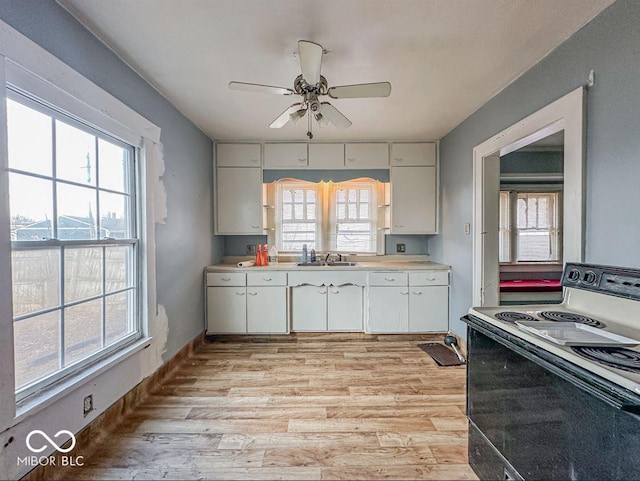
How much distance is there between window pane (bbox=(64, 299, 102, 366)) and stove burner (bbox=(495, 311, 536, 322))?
7.36 ft

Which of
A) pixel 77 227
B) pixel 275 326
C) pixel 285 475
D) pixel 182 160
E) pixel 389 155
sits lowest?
pixel 285 475

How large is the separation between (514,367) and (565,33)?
1855mm

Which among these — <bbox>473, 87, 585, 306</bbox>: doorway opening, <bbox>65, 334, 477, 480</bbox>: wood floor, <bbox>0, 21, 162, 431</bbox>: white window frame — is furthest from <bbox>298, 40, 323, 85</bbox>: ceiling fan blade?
<bbox>65, 334, 477, 480</bbox>: wood floor

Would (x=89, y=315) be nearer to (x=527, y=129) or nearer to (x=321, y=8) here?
(x=321, y=8)

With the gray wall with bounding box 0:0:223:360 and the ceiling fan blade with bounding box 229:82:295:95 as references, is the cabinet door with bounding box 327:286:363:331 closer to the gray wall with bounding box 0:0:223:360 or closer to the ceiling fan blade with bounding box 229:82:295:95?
the gray wall with bounding box 0:0:223:360

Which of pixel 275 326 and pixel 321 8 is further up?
pixel 321 8

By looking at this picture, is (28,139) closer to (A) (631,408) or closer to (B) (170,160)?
(B) (170,160)

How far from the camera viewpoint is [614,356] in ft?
3.05

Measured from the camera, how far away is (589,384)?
0.86m

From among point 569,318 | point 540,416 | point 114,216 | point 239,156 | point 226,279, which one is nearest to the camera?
point 540,416

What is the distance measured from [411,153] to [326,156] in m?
1.05

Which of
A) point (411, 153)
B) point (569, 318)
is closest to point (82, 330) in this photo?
point (569, 318)

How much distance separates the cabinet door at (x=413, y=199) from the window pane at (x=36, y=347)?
10.4 ft

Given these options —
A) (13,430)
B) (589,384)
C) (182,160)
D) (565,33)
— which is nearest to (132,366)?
(13,430)
